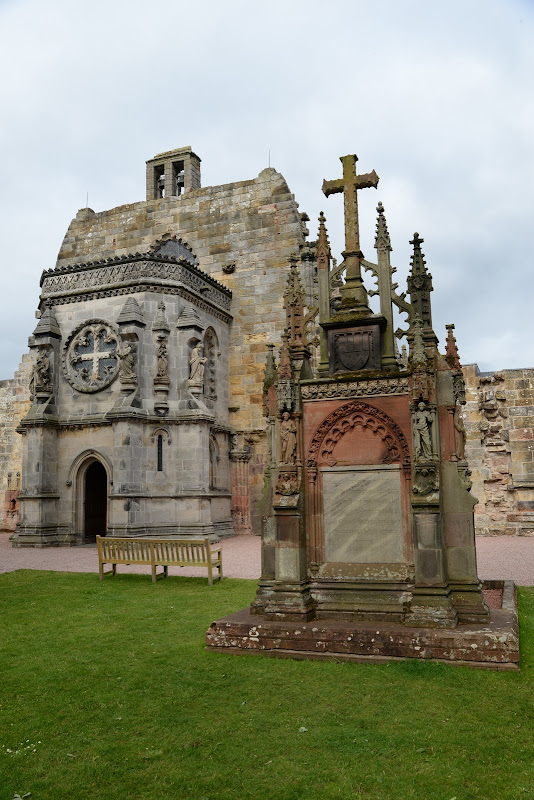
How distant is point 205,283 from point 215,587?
44.8 feet

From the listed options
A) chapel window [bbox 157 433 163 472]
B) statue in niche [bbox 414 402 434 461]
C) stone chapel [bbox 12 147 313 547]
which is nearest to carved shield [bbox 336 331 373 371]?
statue in niche [bbox 414 402 434 461]

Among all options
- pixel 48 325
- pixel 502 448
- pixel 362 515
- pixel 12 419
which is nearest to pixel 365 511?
pixel 362 515

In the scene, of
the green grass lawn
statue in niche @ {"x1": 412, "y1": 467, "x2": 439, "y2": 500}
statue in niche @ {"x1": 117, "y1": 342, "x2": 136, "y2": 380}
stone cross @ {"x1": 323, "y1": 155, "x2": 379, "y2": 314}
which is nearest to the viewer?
the green grass lawn

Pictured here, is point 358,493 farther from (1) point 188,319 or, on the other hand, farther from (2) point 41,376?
(2) point 41,376

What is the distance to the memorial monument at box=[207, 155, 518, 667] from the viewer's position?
673cm

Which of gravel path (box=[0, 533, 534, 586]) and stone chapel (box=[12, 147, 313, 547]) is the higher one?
stone chapel (box=[12, 147, 313, 547])

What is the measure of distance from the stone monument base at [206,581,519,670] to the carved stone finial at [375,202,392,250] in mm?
4786

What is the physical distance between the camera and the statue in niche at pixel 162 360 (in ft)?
66.0

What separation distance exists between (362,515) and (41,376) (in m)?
16.0

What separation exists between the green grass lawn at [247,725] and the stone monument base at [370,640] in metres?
0.17

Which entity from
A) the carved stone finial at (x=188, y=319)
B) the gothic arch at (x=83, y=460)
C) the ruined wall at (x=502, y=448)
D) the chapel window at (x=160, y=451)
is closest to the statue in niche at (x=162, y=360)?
the carved stone finial at (x=188, y=319)

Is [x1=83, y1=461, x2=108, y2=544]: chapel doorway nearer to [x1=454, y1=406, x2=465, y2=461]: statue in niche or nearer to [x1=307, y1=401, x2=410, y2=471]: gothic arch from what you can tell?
[x1=307, y1=401, x2=410, y2=471]: gothic arch

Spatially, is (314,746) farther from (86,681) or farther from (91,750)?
(86,681)

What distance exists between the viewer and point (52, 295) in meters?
21.9
